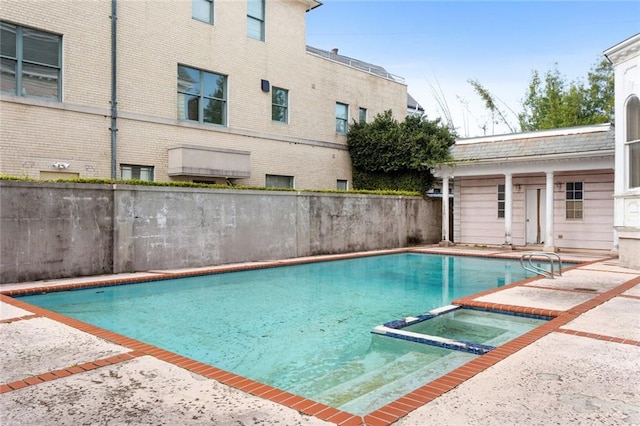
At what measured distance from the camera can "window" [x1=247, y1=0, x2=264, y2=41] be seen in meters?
15.7

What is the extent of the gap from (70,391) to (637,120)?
38.3ft

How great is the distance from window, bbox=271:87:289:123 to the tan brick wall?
20 centimetres

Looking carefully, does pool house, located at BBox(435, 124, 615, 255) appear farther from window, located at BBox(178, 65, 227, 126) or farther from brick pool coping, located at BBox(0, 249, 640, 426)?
brick pool coping, located at BBox(0, 249, 640, 426)

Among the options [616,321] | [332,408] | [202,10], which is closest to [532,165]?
[616,321]

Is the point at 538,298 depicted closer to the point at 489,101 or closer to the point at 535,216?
the point at 535,216

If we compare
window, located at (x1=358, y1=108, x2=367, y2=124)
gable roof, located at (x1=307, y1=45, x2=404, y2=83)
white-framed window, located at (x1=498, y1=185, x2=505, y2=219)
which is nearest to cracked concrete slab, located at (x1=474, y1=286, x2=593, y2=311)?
white-framed window, located at (x1=498, y1=185, x2=505, y2=219)

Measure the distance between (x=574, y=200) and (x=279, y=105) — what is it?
34.0 feet

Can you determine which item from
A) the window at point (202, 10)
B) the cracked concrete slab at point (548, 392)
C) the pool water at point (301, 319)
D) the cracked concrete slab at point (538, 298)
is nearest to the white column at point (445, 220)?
the pool water at point (301, 319)

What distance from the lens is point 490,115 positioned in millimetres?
38062

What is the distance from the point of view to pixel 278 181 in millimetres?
16594

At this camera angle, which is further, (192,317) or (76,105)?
(76,105)

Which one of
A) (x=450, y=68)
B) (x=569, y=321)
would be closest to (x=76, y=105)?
(x=569, y=321)

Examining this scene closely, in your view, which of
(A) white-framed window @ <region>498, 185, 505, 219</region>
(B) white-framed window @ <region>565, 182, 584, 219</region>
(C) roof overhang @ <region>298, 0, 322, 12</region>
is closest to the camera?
(B) white-framed window @ <region>565, 182, 584, 219</region>

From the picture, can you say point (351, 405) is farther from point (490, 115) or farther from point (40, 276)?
point (490, 115)
